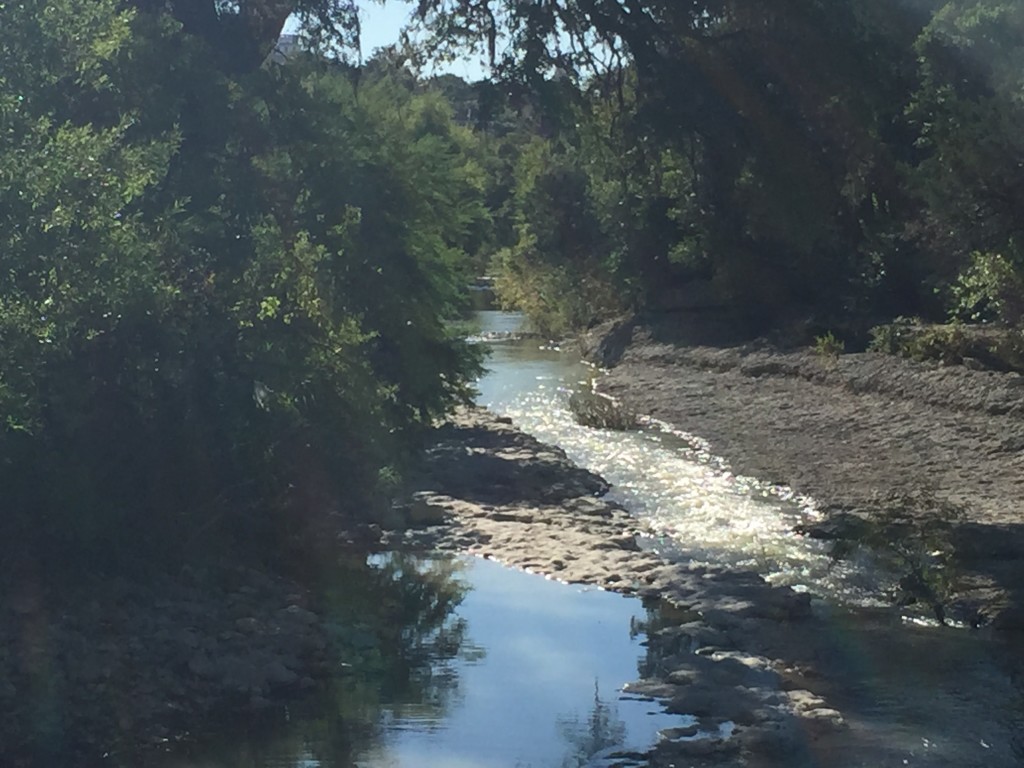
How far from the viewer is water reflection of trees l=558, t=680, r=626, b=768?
10422mm

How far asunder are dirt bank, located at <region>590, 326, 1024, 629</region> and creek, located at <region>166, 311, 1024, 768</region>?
131 cm

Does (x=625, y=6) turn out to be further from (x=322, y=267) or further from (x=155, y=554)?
(x=155, y=554)

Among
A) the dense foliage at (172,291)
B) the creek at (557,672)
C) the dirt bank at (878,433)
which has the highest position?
the dense foliage at (172,291)

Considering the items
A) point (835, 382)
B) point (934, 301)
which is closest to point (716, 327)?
point (934, 301)

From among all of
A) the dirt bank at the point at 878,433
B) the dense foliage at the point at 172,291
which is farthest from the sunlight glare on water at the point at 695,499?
the dense foliage at the point at 172,291

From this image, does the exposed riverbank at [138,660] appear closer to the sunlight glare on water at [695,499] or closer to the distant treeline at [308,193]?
the distant treeline at [308,193]

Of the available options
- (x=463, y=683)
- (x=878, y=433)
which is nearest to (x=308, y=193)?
(x=463, y=683)

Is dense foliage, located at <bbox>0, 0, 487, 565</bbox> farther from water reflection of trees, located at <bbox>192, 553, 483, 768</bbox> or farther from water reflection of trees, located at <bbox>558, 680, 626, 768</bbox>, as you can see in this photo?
water reflection of trees, located at <bbox>558, 680, 626, 768</bbox>

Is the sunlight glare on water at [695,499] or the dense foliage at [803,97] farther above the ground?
the dense foliage at [803,97]

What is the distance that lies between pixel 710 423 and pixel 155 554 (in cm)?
1697

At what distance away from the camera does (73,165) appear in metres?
12.1

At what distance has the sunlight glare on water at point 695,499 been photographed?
1648cm

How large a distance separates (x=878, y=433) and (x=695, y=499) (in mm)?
5076

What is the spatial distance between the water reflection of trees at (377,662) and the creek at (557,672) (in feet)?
0.08
